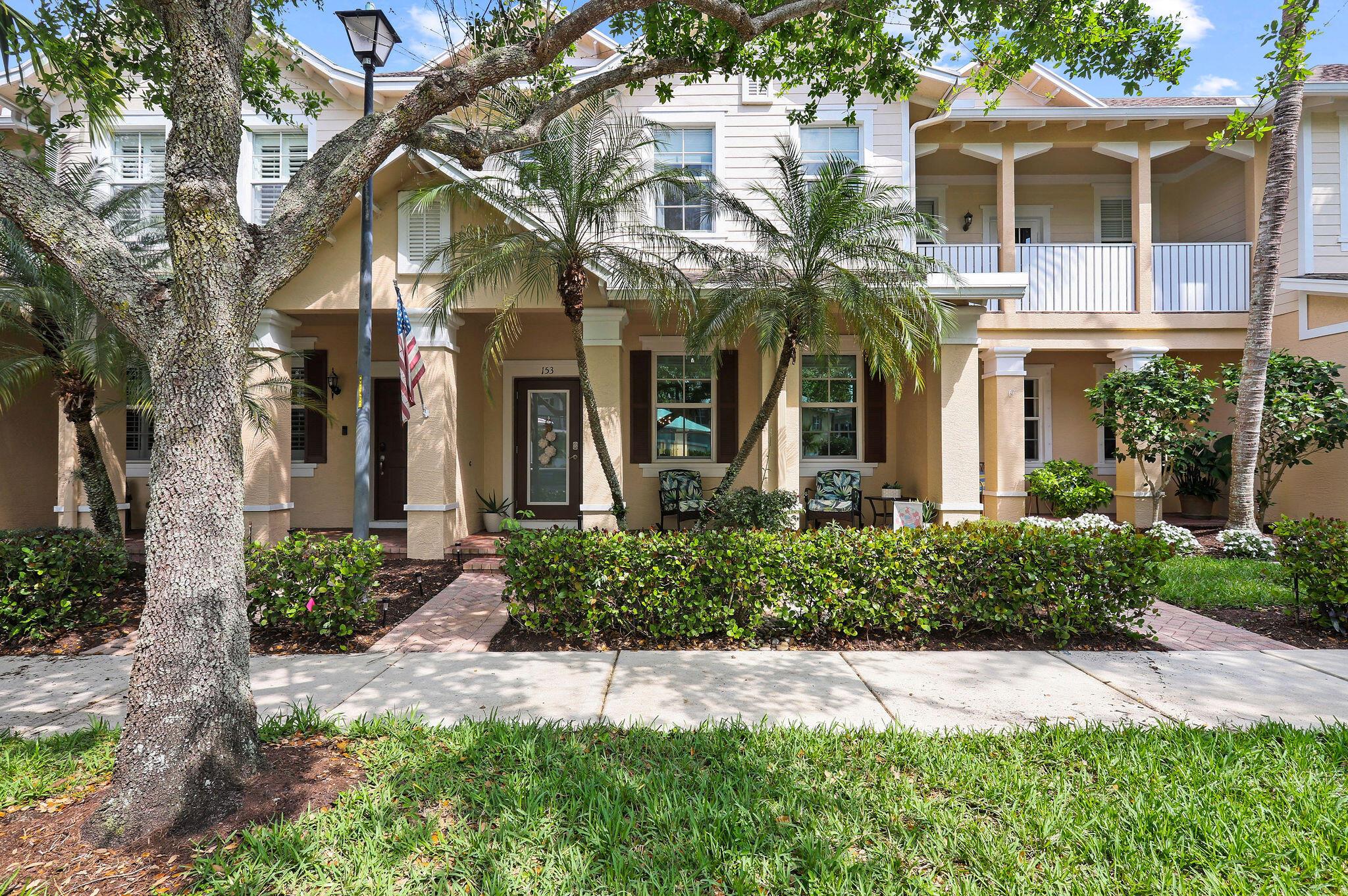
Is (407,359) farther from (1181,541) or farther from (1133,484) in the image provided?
(1133,484)

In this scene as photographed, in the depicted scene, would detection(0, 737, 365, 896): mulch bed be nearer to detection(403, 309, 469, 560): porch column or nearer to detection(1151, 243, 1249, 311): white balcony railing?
detection(403, 309, 469, 560): porch column

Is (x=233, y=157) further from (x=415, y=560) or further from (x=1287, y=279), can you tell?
(x=1287, y=279)

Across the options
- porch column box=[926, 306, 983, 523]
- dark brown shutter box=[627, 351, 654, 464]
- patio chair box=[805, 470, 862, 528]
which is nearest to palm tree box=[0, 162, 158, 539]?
dark brown shutter box=[627, 351, 654, 464]

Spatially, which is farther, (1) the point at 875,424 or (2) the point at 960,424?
(1) the point at 875,424

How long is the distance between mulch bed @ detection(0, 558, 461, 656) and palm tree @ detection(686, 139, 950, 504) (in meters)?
3.79

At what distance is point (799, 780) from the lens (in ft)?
10.4

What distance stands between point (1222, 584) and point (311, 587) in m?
9.28

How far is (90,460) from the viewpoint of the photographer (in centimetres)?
722

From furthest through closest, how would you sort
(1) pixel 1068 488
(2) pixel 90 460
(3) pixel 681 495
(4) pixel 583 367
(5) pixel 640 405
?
(1) pixel 1068 488 < (5) pixel 640 405 < (3) pixel 681 495 < (4) pixel 583 367 < (2) pixel 90 460

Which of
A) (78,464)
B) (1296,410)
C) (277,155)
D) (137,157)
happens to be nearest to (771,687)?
(1296,410)

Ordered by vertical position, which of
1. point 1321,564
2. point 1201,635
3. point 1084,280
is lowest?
point 1201,635

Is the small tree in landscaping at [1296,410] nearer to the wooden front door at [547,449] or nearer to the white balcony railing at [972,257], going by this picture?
the white balcony railing at [972,257]

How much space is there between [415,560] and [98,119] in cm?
558

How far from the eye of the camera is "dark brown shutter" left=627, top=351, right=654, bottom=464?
1079 cm
